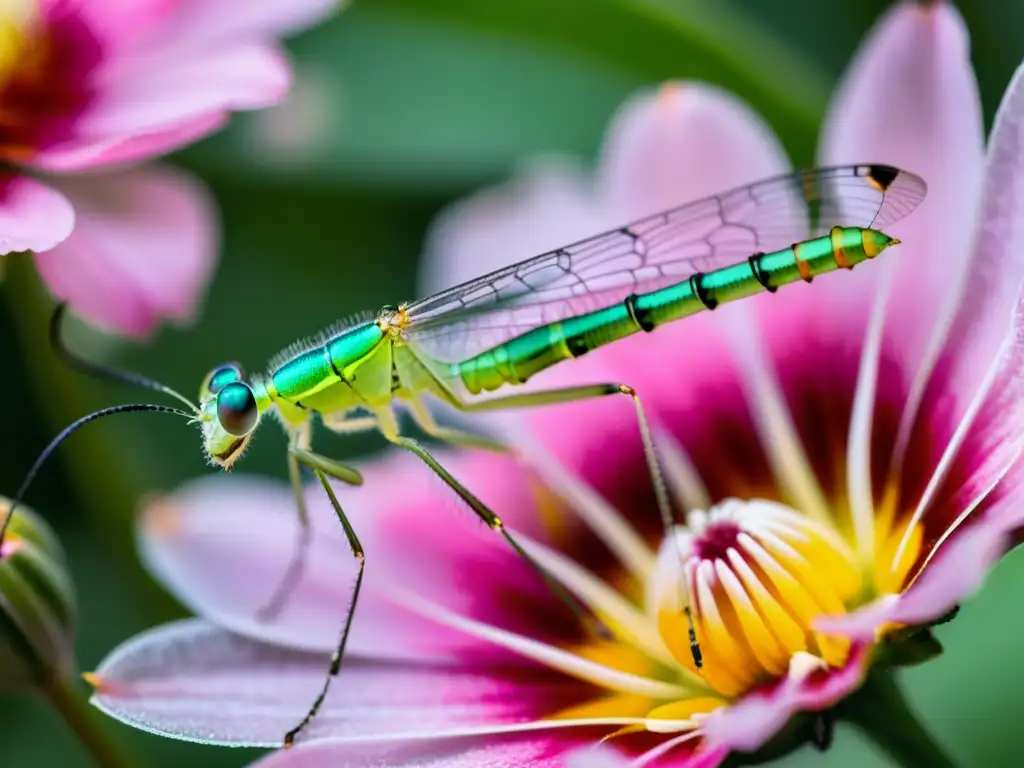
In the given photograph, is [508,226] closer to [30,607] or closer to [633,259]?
[633,259]

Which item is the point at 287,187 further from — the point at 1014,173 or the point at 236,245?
the point at 1014,173

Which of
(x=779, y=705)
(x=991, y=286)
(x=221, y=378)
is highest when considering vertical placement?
(x=221, y=378)

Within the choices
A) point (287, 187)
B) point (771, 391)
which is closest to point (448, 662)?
point (771, 391)

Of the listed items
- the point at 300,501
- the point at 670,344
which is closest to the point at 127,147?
the point at 300,501

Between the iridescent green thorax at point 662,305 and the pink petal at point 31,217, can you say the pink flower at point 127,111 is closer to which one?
the pink petal at point 31,217

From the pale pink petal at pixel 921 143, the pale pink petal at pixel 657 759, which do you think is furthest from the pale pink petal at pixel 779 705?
the pale pink petal at pixel 921 143

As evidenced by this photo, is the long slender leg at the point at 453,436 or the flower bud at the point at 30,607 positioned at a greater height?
the long slender leg at the point at 453,436

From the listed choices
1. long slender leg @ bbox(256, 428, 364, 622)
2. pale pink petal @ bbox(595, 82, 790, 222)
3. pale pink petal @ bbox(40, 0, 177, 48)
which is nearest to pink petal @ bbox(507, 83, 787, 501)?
pale pink petal @ bbox(595, 82, 790, 222)
